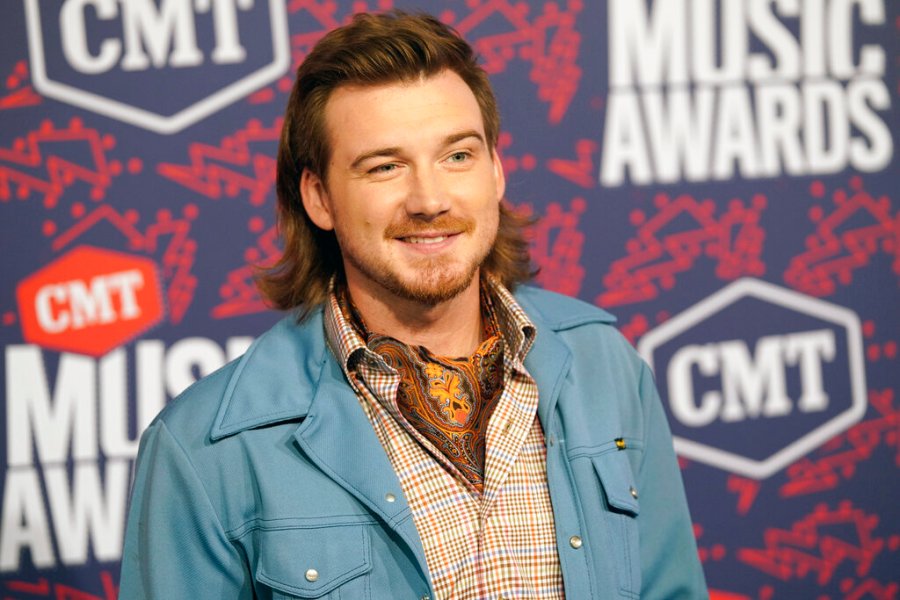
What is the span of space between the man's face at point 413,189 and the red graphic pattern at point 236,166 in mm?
711

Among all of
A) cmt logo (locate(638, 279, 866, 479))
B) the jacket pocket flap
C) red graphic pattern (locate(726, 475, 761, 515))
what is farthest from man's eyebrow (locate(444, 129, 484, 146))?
red graphic pattern (locate(726, 475, 761, 515))

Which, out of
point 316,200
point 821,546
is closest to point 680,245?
point 821,546

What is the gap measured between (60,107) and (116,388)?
594mm

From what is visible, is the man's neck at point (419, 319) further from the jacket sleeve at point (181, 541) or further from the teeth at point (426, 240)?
the jacket sleeve at point (181, 541)

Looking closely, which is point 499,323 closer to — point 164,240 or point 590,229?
point 590,229

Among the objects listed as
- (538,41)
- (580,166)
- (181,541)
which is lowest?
(181,541)

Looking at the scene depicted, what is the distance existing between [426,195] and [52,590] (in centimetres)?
134

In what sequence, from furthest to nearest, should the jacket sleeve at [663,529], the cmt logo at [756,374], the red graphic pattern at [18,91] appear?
the cmt logo at [756,374], the red graphic pattern at [18,91], the jacket sleeve at [663,529]

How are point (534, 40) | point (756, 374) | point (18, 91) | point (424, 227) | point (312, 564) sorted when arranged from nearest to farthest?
point (312, 564) < point (424, 227) < point (18, 91) < point (534, 40) < point (756, 374)

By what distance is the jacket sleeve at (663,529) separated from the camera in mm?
1583

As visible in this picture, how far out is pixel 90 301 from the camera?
2170mm

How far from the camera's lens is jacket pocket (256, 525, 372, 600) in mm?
1341

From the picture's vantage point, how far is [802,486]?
241 centimetres

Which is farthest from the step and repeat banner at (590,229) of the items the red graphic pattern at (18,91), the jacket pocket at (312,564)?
the jacket pocket at (312,564)
